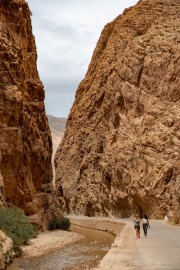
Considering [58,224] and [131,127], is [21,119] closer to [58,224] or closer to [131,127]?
[58,224]

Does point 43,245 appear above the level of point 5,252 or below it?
below

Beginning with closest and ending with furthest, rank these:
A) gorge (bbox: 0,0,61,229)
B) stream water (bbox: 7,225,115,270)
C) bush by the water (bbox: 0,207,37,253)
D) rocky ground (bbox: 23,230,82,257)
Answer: stream water (bbox: 7,225,115,270) → bush by the water (bbox: 0,207,37,253) → rocky ground (bbox: 23,230,82,257) → gorge (bbox: 0,0,61,229)

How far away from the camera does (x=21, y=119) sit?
31453 millimetres

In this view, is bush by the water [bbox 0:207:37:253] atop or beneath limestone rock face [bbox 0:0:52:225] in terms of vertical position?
beneath

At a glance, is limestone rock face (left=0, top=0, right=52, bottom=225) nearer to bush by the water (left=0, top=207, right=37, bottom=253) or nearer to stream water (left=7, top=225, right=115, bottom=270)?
bush by the water (left=0, top=207, right=37, bottom=253)

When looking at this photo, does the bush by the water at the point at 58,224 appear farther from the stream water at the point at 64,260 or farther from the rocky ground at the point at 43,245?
the stream water at the point at 64,260

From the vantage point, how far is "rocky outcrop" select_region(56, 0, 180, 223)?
4431cm

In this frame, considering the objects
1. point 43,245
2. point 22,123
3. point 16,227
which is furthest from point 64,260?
point 22,123

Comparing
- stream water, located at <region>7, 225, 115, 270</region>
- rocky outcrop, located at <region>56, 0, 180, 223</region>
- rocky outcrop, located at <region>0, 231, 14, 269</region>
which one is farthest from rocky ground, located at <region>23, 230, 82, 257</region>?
rocky outcrop, located at <region>56, 0, 180, 223</region>

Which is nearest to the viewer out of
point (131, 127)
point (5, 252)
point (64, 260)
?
point (5, 252)

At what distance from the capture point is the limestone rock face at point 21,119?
29.7 metres

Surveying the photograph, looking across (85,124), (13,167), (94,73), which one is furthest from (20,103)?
(94,73)

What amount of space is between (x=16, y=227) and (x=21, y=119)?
36.0ft

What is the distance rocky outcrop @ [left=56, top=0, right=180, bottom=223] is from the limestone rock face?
11420 millimetres
